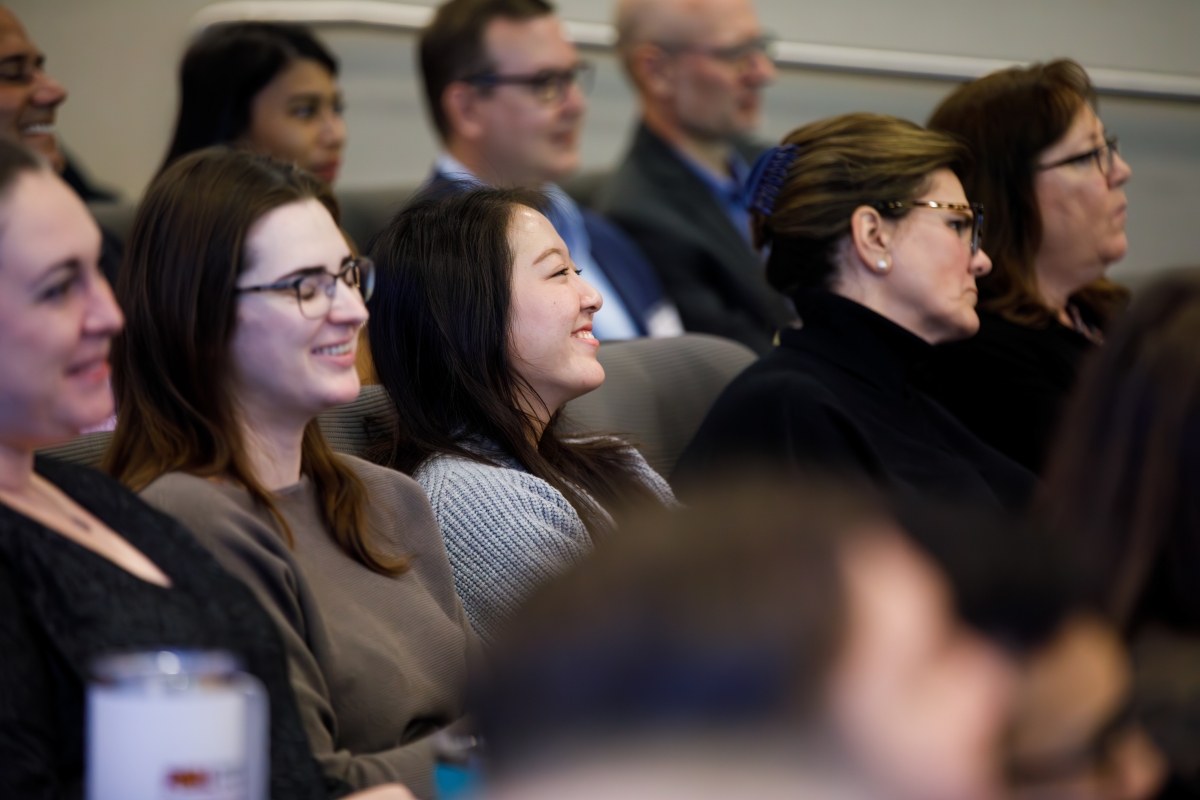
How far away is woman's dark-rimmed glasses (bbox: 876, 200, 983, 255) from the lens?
90.9 inches

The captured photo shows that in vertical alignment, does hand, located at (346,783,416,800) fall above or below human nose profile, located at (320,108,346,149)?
below

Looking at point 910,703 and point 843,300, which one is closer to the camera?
point 910,703

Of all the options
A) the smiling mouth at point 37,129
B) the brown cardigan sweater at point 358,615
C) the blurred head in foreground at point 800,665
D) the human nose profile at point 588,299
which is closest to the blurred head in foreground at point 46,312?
the brown cardigan sweater at point 358,615

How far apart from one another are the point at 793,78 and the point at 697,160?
88 centimetres

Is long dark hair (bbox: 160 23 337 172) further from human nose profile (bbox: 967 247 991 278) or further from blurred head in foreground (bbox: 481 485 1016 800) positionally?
blurred head in foreground (bbox: 481 485 1016 800)

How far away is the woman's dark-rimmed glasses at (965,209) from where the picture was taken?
231 centimetres

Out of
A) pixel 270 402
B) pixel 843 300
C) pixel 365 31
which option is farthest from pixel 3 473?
pixel 365 31

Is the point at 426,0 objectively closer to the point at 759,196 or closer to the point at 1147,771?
the point at 759,196

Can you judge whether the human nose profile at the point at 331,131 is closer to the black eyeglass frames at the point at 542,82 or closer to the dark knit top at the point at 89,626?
the black eyeglass frames at the point at 542,82

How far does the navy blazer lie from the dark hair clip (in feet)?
2.71

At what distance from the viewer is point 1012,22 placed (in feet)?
15.3

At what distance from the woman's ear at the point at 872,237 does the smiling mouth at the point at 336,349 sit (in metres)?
1.04

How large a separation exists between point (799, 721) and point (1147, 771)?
0.16 meters

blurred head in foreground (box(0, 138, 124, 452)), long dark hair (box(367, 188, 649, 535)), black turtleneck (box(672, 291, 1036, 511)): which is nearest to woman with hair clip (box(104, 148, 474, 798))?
blurred head in foreground (box(0, 138, 124, 452))
